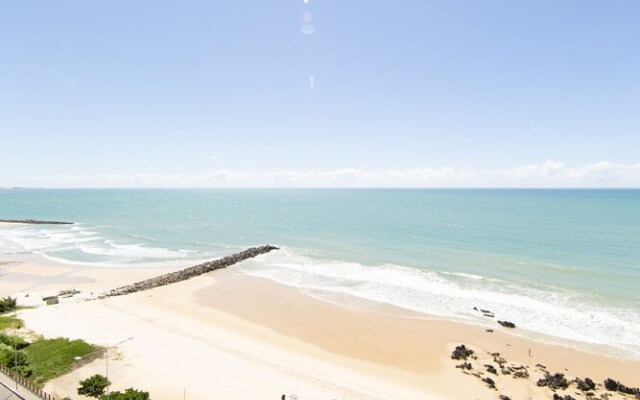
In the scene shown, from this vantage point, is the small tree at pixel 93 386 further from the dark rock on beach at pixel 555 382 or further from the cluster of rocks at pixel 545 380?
the dark rock on beach at pixel 555 382

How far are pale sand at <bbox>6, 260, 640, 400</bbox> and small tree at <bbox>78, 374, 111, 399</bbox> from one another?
0.82 m

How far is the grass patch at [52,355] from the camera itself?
63.2 ft

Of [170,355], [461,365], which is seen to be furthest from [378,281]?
[170,355]

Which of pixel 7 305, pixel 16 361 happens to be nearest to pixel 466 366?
pixel 16 361

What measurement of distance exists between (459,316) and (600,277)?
22520mm

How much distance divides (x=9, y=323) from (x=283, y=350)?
1951cm

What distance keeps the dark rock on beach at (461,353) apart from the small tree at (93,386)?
20338 mm

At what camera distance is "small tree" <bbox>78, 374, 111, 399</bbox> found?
17597mm

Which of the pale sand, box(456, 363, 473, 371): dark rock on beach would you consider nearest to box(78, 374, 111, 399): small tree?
the pale sand

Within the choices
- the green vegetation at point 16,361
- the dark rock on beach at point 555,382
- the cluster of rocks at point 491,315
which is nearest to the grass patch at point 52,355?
the green vegetation at point 16,361

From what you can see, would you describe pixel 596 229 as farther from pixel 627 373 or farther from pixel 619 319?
pixel 627 373

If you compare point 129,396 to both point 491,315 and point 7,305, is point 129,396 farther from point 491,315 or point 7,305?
point 491,315

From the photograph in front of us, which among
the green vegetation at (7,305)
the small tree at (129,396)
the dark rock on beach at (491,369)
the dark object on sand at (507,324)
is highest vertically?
the small tree at (129,396)

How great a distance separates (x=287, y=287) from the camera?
39.9m
